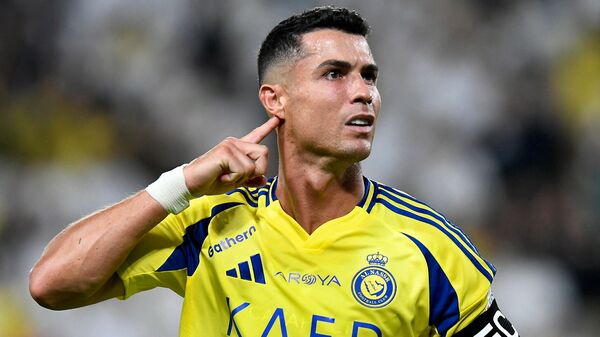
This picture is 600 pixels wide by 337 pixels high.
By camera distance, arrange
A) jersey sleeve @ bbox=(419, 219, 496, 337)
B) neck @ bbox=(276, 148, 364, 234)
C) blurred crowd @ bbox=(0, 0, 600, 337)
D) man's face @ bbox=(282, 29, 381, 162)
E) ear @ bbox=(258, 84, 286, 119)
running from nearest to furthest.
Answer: jersey sleeve @ bbox=(419, 219, 496, 337) < man's face @ bbox=(282, 29, 381, 162) < neck @ bbox=(276, 148, 364, 234) < ear @ bbox=(258, 84, 286, 119) < blurred crowd @ bbox=(0, 0, 600, 337)

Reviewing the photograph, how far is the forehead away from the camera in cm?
349

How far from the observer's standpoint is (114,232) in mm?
Result: 3248

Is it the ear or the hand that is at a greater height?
the ear

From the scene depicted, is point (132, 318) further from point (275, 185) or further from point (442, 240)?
point (442, 240)

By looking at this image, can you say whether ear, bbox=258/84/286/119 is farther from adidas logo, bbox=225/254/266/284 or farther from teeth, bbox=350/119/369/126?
adidas logo, bbox=225/254/266/284

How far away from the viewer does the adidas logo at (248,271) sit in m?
3.39

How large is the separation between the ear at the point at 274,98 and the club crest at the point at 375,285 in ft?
2.58

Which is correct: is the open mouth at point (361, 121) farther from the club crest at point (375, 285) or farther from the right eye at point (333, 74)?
the club crest at point (375, 285)

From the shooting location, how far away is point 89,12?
23.0ft

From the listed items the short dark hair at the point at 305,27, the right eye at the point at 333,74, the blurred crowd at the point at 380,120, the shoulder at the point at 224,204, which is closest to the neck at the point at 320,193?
the shoulder at the point at 224,204

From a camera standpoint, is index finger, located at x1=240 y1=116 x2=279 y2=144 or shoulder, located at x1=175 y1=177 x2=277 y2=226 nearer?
index finger, located at x1=240 y1=116 x2=279 y2=144

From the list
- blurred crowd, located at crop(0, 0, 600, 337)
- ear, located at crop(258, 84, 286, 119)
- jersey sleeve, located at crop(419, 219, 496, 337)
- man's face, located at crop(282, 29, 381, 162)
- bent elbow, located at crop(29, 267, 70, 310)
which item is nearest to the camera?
jersey sleeve, located at crop(419, 219, 496, 337)

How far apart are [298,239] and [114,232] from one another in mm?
750

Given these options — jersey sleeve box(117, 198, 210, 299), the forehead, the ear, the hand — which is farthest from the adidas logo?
the forehead
